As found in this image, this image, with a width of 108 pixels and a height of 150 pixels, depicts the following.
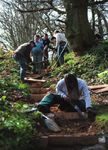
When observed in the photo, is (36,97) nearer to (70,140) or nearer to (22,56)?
(22,56)

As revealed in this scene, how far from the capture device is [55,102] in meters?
11.1

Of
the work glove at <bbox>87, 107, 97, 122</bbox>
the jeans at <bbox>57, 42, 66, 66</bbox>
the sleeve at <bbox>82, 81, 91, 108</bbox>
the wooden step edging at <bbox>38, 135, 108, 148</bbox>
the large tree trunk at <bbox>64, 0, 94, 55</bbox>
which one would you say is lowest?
the wooden step edging at <bbox>38, 135, 108, 148</bbox>

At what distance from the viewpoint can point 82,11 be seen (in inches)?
→ 801

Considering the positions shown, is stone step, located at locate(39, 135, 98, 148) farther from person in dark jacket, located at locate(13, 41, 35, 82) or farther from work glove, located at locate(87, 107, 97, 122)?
person in dark jacket, located at locate(13, 41, 35, 82)

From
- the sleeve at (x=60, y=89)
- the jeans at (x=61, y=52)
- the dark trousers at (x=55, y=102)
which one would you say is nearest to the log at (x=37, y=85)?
the jeans at (x=61, y=52)

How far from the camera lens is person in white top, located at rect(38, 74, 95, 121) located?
35.8 feet

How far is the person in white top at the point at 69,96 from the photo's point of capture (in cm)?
1092

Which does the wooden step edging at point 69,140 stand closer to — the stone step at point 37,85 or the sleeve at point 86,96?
the sleeve at point 86,96

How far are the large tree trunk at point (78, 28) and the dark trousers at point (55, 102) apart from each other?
9.19m

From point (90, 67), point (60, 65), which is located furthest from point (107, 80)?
point (60, 65)

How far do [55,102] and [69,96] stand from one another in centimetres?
34

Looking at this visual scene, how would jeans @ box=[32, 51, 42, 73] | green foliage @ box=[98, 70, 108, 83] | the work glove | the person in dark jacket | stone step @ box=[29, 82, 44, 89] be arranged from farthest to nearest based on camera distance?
jeans @ box=[32, 51, 42, 73], the person in dark jacket, stone step @ box=[29, 82, 44, 89], green foliage @ box=[98, 70, 108, 83], the work glove

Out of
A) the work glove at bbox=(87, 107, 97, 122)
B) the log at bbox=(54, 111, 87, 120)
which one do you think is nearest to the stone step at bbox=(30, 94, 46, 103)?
the log at bbox=(54, 111, 87, 120)

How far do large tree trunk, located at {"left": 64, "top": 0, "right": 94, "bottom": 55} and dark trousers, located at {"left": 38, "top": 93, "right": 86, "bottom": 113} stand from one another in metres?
9.19
